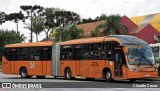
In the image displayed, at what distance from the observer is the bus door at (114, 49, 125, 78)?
27.5 meters

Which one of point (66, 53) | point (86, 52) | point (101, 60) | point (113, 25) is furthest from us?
Result: point (113, 25)

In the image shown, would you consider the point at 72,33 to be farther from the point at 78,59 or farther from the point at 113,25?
the point at 78,59

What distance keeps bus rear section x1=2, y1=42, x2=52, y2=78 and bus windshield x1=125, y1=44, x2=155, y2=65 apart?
31.6ft

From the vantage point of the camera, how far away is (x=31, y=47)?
3641 centimetres

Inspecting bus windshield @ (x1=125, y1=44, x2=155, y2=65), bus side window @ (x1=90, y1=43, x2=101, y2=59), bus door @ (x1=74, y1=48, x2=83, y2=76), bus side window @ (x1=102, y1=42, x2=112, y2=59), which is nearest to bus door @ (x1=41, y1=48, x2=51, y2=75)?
bus door @ (x1=74, y1=48, x2=83, y2=76)

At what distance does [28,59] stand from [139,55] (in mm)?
12309

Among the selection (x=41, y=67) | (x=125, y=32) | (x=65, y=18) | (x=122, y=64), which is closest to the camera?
(x=122, y=64)

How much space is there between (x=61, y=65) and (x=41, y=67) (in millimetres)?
2234

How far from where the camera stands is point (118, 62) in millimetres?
27734

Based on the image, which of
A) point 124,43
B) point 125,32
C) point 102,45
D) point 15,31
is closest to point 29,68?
point 102,45

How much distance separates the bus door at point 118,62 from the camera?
90.2 feet

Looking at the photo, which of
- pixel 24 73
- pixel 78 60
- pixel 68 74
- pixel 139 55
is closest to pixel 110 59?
pixel 139 55

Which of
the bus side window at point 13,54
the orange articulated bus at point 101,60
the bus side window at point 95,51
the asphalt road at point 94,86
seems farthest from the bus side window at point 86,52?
the bus side window at point 13,54

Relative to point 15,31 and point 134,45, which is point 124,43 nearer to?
point 134,45
